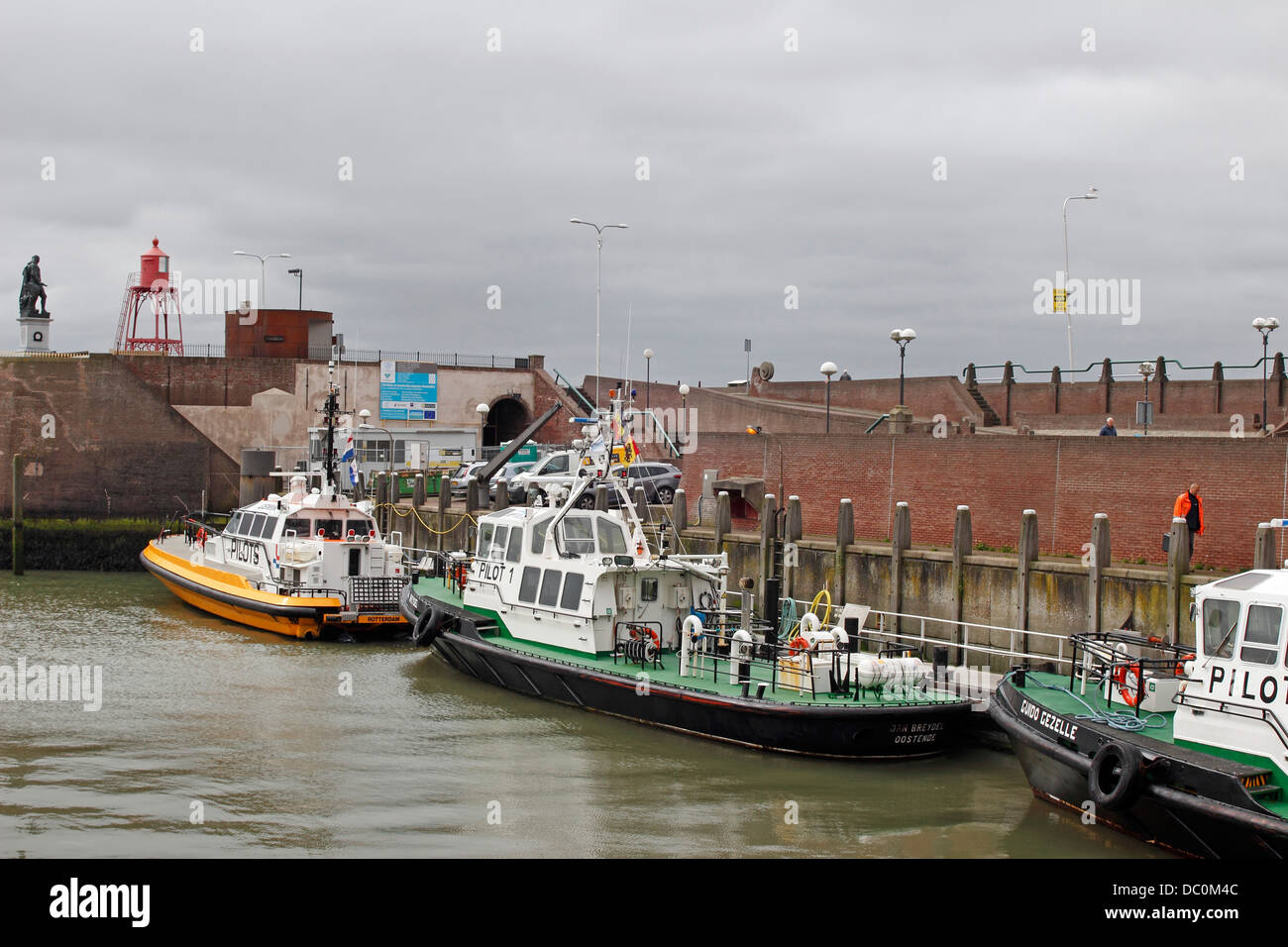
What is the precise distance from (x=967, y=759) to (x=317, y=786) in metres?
8.39

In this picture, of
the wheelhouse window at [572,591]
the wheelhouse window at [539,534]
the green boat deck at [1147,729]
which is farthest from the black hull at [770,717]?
the wheelhouse window at [539,534]

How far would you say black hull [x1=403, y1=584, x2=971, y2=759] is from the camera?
53.3ft

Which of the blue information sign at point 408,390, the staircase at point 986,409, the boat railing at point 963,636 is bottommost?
the boat railing at point 963,636

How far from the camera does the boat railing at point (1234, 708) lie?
12148 millimetres

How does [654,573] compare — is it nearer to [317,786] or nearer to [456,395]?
[317,786]

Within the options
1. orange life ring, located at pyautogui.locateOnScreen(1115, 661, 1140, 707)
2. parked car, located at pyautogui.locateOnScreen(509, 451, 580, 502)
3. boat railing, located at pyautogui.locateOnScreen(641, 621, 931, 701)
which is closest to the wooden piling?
parked car, located at pyautogui.locateOnScreen(509, 451, 580, 502)

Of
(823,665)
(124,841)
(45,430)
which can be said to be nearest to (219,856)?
(124,841)

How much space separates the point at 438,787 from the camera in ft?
50.0

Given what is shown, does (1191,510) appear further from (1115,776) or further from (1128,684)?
(1115,776)

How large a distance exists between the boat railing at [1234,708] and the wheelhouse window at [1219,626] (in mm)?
Answer: 469

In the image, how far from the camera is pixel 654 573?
1961 cm

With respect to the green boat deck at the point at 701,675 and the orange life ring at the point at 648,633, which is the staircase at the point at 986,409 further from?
the orange life ring at the point at 648,633

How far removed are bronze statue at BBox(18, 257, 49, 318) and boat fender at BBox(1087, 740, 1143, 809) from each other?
46957mm

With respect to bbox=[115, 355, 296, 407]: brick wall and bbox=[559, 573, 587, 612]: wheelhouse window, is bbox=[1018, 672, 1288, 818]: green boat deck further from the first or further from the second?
bbox=[115, 355, 296, 407]: brick wall
